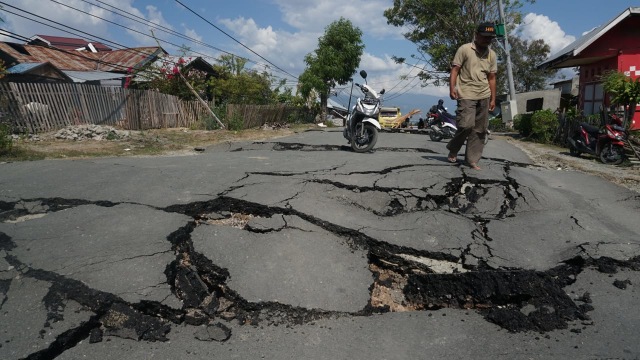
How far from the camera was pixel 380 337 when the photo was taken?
2.69 meters

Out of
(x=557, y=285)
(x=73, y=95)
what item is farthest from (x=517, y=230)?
(x=73, y=95)

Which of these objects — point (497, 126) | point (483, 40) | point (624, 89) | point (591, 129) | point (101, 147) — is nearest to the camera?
point (483, 40)

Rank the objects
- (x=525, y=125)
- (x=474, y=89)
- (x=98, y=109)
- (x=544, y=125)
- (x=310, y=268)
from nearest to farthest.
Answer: (x=310, y=268) → (x=474, y=89) → (x=544, y=125) → (x=98, y=109) → (x=525, y=125)

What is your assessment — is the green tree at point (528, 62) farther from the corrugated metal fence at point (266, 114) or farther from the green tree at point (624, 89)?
the green tree at point (624, 89)

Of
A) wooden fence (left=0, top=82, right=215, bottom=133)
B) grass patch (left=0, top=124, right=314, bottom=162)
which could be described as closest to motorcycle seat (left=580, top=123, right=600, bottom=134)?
grass patch (left=0, top=124, right=314, bottom=162)

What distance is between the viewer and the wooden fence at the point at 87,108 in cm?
1202

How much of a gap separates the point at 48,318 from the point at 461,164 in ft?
17.2

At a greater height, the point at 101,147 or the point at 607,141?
the point at 101,147

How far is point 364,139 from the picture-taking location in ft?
26.5

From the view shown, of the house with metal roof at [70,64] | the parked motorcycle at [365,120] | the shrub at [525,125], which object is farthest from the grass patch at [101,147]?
the shrub at [525,125]

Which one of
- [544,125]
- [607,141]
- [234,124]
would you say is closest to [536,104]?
[544,125]

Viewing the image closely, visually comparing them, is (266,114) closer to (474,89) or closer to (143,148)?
(143,148)

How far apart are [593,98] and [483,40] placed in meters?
12.6

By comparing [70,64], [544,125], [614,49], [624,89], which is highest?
[70,64]
